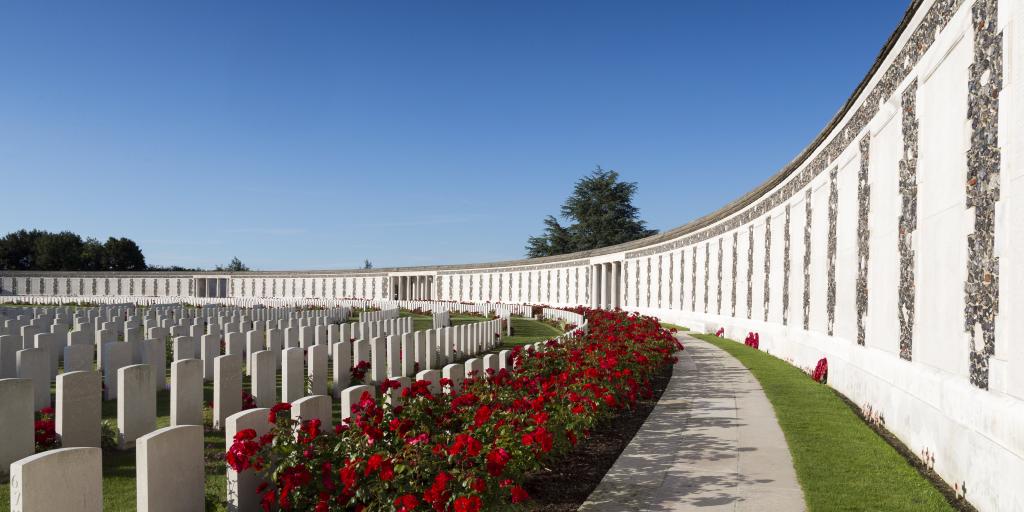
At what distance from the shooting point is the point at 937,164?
21.5 feet

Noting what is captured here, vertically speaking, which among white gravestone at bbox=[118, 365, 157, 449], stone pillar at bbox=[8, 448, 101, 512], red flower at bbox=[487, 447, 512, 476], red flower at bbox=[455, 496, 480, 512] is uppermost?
stone pillar at bbox=[8, 448, 101, 512]

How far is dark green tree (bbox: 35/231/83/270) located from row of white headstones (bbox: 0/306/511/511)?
Result: 80.1 metres

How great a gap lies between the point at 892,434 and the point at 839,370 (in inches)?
114

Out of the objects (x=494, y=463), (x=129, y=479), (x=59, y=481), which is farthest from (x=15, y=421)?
(x=494, y=463)

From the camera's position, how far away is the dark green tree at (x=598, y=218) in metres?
→ 63.0

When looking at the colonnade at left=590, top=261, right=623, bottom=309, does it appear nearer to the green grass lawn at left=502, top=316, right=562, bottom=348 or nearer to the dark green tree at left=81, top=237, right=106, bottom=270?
the green grass lawn at left=502, top=316, right=562, bottom=348

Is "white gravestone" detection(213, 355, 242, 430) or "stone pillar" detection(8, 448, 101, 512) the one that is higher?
"stone pillar" detection(8, 448, 101, 512)

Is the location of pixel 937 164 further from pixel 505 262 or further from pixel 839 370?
pixel 505 262

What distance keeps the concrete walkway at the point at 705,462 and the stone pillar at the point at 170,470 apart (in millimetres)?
2703

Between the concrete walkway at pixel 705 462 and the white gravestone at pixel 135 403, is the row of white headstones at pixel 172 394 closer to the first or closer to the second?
the white gravestone at pixel 135 403

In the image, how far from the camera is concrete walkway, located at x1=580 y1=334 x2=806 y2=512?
192 inches

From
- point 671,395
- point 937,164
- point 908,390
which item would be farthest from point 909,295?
point 671,395

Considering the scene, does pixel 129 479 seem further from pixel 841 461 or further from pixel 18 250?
pixel 18 250

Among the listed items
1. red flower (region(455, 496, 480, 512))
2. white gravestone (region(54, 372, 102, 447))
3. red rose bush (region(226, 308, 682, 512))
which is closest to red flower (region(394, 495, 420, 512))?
red rose bush (region(226, 308, 682, 512))
